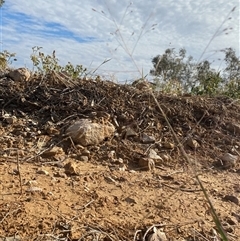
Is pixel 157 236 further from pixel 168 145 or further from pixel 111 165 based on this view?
pixel 168 145

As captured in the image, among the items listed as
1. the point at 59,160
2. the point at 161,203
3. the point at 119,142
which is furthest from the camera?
the point at 119,142

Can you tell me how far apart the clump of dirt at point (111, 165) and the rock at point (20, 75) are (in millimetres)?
51

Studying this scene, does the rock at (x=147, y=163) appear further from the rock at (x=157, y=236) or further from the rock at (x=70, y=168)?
the rock at (x=157, y=236)

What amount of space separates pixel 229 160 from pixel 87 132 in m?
1.11

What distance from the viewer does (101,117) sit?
301 centimetres

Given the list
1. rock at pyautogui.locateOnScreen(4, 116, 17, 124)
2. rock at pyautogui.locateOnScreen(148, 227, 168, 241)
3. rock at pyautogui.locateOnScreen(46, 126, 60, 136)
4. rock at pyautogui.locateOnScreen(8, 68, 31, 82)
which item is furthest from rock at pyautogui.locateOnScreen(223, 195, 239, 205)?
rock at pyautogui.locateOnScreen(8, 68, 31, 82)

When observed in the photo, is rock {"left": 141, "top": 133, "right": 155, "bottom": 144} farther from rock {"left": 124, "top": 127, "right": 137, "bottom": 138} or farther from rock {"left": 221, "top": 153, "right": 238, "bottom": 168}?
rock {"left": 221, "top": 153, "right": 238, "bottom": 168}

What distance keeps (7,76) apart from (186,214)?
6.78ft

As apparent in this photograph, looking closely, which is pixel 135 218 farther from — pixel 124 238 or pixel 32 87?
pixel 32 87

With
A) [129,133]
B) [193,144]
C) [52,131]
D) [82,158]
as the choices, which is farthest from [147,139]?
[52,131]

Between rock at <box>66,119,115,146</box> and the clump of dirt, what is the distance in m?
0.04

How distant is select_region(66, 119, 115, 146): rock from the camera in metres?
2.73

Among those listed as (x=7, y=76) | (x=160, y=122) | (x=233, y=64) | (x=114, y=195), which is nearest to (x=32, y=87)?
(x=7, y=76)

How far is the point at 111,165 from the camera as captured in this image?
2.57m
